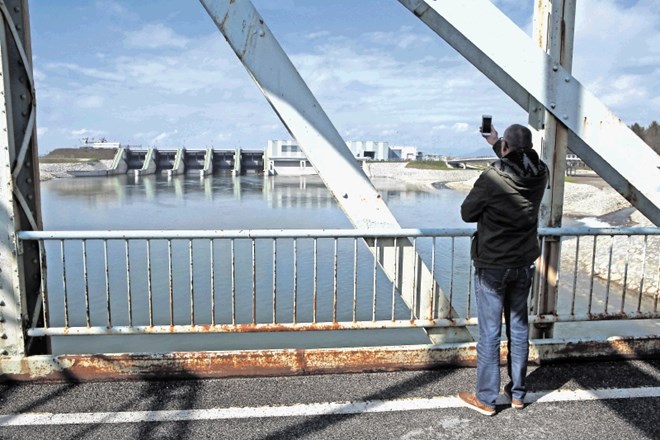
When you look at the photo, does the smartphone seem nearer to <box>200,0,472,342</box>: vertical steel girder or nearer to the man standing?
the man standing

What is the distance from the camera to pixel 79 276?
583 inches

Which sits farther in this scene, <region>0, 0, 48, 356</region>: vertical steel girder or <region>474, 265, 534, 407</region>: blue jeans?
<region>0, 0, 48, 356</region>: vertical steel girder

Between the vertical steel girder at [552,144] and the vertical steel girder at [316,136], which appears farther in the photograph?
the vertical steel girder at [552,144]

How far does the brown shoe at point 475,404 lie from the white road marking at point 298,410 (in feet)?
0.15

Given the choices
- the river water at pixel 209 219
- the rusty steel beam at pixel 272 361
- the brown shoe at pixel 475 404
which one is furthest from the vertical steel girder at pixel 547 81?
the river water at pixel 209 219

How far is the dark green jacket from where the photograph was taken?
3047 millimetres

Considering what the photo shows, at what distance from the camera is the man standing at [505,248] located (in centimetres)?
305

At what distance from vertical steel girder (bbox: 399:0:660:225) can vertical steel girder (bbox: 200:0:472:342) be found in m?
1.03

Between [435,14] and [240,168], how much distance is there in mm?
88414

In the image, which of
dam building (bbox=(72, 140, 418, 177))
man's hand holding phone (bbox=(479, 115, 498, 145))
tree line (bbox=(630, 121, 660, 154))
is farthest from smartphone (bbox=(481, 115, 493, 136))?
dam building (bbox=(72, 140, 418, 177))

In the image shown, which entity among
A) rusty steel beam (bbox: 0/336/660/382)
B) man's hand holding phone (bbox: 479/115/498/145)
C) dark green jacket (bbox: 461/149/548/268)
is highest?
man's hand holding phone (bbox: 479/115/498/145)

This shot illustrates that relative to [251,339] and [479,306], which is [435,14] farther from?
[251,339]

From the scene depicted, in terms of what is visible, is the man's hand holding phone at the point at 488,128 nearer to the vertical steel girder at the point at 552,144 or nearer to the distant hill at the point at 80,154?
the vertical steel girder at the point at 552,144

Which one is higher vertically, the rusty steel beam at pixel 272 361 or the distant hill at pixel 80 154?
the distant hill at pixel 80 154
